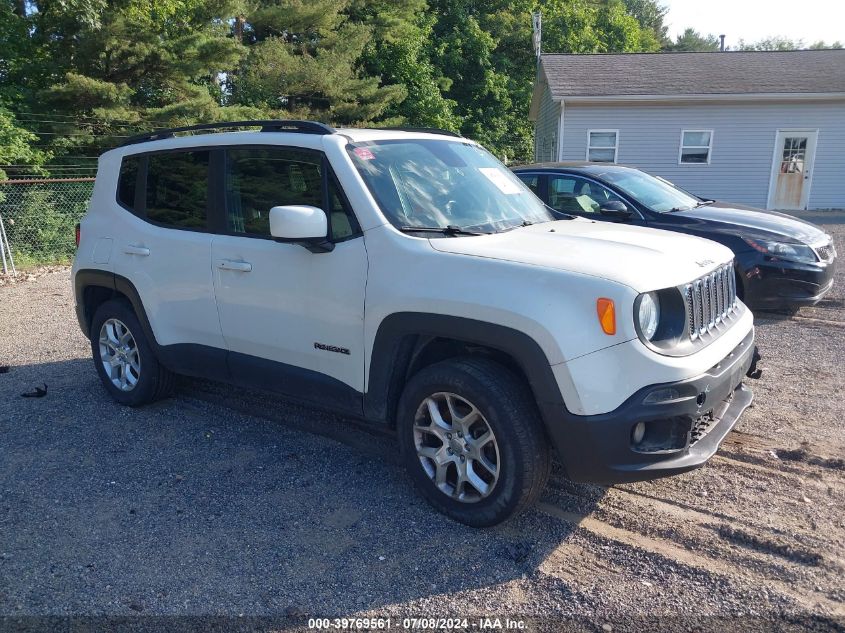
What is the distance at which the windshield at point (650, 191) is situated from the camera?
758cm

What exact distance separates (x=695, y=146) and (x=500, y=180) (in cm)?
1766

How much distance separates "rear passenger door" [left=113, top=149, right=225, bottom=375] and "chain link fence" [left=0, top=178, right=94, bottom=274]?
846 cm

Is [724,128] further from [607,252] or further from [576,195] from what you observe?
[607,252]

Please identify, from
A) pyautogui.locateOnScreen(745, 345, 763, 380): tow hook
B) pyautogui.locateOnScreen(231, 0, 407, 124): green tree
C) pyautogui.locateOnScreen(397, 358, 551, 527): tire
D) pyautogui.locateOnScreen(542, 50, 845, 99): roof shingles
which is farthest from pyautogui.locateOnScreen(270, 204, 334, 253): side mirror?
pyautogui.locateOnScreen(231, 0, 407, 124): green tree

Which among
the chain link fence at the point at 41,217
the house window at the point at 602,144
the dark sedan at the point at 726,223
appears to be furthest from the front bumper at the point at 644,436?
the house window at the point at 602,144

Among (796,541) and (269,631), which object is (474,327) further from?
(796,541)

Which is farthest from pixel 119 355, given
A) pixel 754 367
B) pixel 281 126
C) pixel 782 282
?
pixel 782 282

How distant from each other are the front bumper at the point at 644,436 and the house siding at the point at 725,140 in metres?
18.2

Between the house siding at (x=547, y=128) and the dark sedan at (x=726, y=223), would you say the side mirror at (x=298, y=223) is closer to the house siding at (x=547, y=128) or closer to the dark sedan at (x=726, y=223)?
the dark sedan at (x=726, y=223)

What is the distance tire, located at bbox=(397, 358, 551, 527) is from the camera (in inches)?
126

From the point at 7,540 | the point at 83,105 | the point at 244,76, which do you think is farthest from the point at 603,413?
the point at 244,76

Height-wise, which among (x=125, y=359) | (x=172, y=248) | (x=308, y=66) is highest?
(x=308, y=66)

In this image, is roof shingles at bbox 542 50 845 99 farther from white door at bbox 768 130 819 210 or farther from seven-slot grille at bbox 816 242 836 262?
seven-slot grille at bbox 816 242 836 262

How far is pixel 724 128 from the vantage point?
1970cm
